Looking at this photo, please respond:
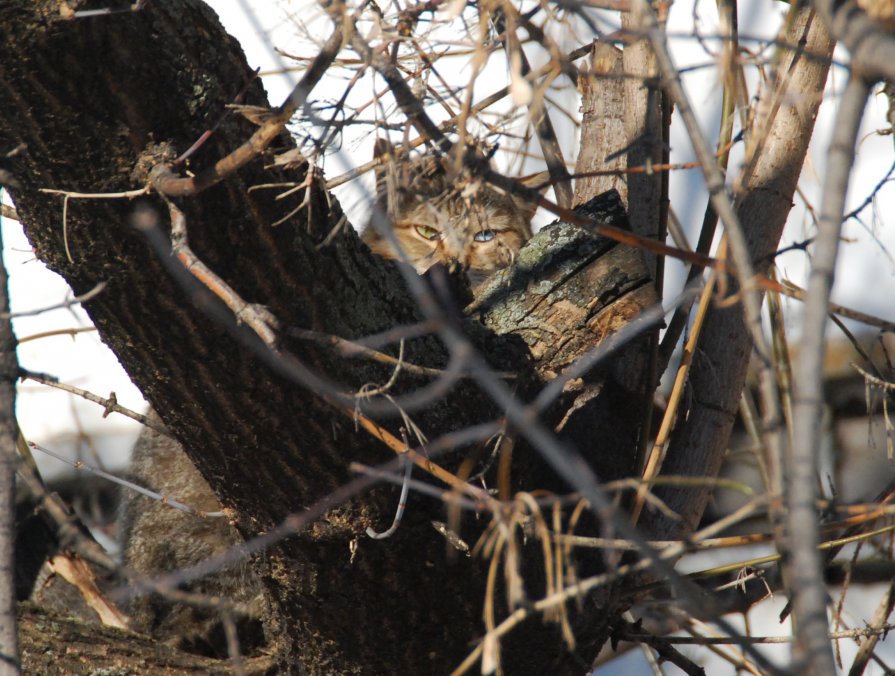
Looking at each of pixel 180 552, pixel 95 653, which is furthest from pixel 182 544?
pixel 95 653

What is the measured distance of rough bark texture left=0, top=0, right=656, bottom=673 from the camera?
89cm

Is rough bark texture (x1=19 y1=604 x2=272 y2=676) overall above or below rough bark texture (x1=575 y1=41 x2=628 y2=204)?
below

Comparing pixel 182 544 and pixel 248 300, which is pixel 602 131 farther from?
pixel 182 544

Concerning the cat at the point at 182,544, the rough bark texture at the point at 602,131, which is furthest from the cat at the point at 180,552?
the rough bark texture at the point at 602,131

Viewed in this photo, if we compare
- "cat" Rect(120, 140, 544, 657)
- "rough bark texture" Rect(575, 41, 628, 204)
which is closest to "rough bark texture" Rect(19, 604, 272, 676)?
"cat" Rect(120, 140, 544, 657)

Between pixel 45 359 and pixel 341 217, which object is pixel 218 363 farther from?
pixel 45 359

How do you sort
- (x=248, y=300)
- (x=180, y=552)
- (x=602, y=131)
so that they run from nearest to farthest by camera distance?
1. (x=248, y=300)
2. (x=602, y=131)
3. (x=180, y=552)

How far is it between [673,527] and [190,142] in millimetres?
999

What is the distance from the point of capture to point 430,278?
134cm

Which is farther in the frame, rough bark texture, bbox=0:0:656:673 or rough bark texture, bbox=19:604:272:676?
rough bark texture, bbox=19:604:272:676

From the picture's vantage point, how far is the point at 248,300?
996mm

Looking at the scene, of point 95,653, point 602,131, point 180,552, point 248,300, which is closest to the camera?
point 248,300

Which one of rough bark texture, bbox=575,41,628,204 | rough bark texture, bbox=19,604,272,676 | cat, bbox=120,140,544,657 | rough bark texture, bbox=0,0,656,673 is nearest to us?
rough bark texture, bbox=0,0,656,673

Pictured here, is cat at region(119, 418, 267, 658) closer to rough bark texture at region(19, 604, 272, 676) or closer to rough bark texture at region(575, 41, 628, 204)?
rough bark texture at region(19, 604, 272, 676)
